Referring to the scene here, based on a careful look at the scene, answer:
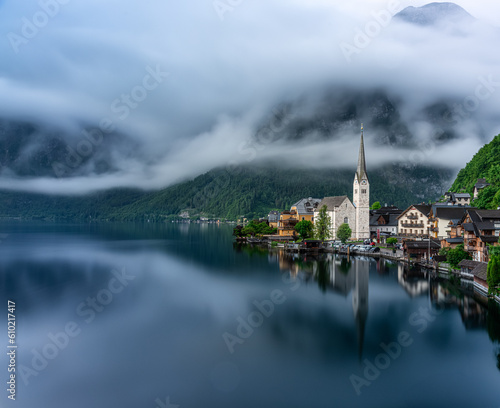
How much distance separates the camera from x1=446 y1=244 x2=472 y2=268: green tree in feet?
145

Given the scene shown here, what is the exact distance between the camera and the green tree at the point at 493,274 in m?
30.6

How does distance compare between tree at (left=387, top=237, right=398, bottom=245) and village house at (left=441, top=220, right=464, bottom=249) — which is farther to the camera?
tree at (left=387, top=237, right=398, bottom=245)

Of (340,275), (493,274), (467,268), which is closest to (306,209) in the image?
(340,275)

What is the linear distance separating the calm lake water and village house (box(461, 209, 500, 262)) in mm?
6172

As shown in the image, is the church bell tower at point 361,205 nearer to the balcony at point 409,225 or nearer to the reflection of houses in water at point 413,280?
the balcony at point 409,225

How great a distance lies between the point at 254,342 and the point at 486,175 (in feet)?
239

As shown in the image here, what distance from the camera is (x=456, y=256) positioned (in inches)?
1743

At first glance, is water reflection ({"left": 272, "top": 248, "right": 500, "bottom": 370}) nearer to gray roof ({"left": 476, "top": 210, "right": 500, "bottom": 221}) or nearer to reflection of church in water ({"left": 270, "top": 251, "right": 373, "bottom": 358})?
reflection of church in water ({"left": 270, "top": 251, "right": 373, "bottom": 358})

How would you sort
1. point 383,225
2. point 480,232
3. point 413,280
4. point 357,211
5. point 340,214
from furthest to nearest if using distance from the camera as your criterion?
point 383,225 → point 357,211 → point 340,214 → point 480,232 → point 413,280

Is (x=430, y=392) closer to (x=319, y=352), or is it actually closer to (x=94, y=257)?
(x=319, y=352)

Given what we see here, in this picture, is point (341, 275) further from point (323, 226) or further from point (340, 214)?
point (340, 214)

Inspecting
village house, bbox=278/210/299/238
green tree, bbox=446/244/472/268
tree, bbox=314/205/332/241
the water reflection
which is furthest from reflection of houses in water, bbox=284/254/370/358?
village house, bbox=278/210/299/238

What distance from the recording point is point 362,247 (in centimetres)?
6569

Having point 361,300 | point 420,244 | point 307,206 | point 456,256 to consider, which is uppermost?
point 307,206
